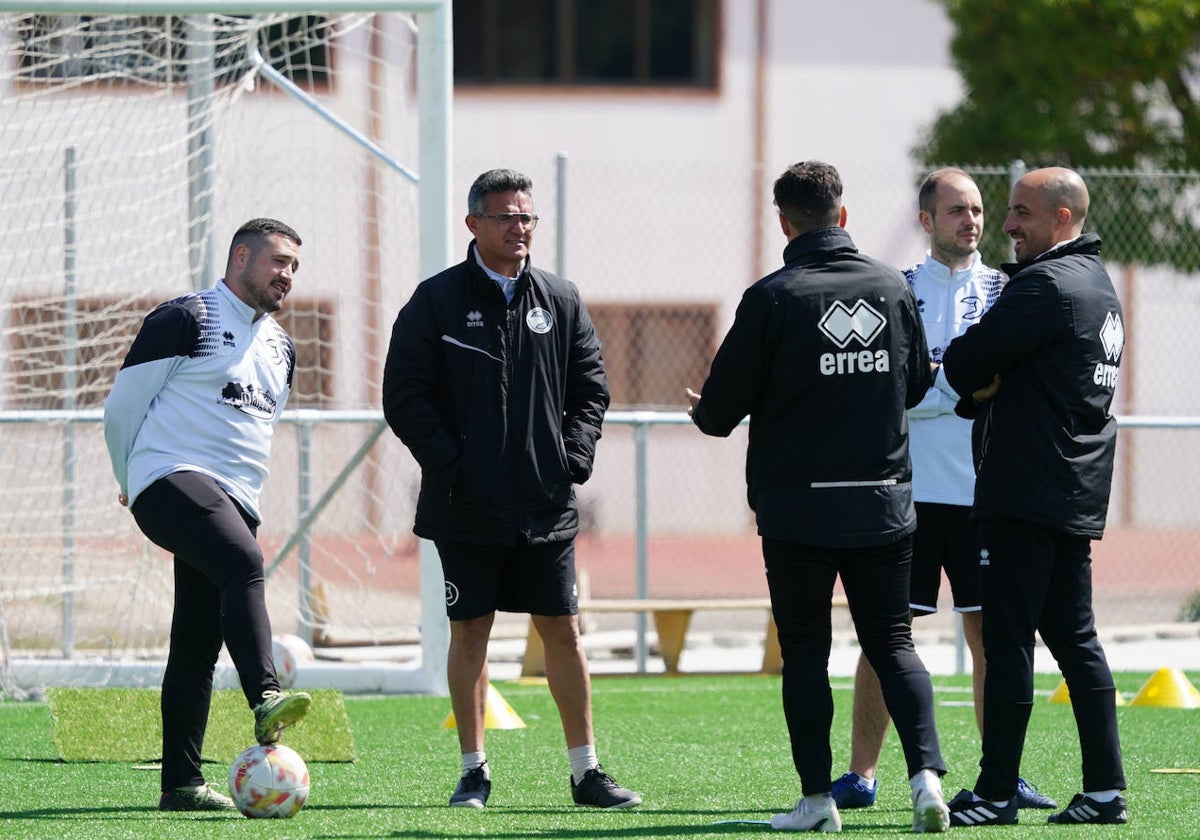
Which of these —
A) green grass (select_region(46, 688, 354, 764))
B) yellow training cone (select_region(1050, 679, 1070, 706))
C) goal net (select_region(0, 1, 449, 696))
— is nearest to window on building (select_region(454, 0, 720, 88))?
goal net (select_region(0, 1, 449, 696))

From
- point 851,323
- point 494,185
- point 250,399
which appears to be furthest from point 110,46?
point 851,323

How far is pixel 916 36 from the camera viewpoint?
2286cm

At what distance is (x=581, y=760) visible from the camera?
6.18 m

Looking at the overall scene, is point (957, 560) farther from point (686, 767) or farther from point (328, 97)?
point (328, 97)

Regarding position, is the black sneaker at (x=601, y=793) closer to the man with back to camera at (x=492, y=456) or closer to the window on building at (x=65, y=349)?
the man with back to camera at (x=492, y=456)

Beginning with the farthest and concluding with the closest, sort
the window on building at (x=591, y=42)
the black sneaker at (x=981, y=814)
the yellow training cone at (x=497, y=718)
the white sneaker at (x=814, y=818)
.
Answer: the window on building at (x=591, y=42)
the yellow training cone at (x=497, y=718)
the black sneaker at (x=981, y=814)
the white sneaker at (x=814, y=818)

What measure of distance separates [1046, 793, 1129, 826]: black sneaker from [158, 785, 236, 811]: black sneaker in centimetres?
259

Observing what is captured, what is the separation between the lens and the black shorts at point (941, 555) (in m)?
6.42

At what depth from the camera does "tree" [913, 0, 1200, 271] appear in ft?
46.6

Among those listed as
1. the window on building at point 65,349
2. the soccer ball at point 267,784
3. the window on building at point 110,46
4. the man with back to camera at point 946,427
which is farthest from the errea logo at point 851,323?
the window on building at point 65,349

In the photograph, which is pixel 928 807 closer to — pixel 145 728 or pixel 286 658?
pixel 145 728

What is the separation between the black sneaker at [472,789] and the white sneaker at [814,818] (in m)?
1.12

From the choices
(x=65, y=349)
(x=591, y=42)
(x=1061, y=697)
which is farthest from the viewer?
(x=591, y=42)

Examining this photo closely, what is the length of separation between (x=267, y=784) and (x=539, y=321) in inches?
67.2
